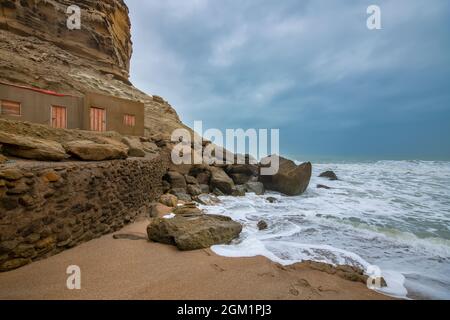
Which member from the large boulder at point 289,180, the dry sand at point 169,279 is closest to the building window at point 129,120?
the large boulder at point 289,180

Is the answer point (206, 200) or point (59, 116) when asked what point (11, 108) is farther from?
point (206, 200)

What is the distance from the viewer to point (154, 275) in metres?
3.50

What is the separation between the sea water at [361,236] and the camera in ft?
14.3

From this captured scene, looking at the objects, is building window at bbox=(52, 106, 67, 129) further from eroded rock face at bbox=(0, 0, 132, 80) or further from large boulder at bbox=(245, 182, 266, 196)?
eroded rock face at bbox=(0, 0, 132, 80)

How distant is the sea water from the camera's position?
14.3 ft

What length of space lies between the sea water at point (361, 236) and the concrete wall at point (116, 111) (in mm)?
8913

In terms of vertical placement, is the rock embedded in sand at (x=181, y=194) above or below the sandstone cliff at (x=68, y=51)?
below

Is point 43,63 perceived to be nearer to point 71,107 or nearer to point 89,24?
point 89,24

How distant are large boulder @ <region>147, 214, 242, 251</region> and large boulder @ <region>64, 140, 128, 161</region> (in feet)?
7.63

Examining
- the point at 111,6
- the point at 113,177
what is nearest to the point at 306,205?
the point at 113,177

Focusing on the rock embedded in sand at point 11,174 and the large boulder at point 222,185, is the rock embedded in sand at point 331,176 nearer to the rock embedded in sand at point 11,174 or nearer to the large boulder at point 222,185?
the large boulder at point 222,185

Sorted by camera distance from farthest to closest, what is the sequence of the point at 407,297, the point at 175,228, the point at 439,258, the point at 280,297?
the point at 439,258 < the point at 175,228 < the point at 407,297 < the point at 280,297

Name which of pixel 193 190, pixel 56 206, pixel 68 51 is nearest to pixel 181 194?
pixel 193 190

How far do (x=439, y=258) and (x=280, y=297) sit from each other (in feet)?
17.2
